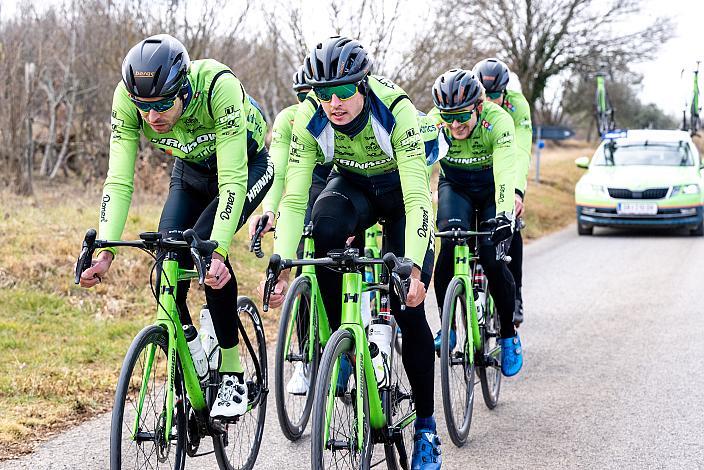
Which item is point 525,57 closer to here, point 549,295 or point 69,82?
point 69,82

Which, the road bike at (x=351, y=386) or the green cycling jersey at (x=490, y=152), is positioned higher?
the green cycling jersey at (x=490, y=152)

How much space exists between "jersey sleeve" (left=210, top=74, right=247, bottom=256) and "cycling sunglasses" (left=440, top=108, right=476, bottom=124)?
1.93 meters

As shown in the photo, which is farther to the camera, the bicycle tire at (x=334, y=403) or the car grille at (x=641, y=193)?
the car grille at (x=641, y=193)

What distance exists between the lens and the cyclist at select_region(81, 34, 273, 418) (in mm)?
3902

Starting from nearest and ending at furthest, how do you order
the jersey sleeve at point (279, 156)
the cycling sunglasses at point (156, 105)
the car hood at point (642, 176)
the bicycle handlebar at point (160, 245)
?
the bicycle handlebar at point (160, 245) < the cycling sunglasses at point (156, 105) < the jersey sleeve at point (279, 156) < the car hood at point (642, 176)

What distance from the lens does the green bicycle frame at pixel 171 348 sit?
12.3ft

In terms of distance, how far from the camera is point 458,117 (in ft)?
19.7

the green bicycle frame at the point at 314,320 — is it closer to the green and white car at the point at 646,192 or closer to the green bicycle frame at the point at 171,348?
the green bicycle frame at the point at 171,348

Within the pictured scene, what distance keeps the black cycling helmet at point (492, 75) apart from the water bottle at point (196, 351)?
3.71 meters

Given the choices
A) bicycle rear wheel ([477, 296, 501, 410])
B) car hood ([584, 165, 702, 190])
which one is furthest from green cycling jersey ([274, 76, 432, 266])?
car hood ([584, 165, 702, 190])

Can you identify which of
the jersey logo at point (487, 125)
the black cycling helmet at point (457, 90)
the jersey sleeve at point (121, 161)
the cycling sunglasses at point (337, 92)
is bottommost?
the jersey sleeve at point (121, 161)

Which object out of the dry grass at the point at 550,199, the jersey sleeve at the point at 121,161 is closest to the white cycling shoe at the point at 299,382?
the jersey sleeve at the point at 121,161

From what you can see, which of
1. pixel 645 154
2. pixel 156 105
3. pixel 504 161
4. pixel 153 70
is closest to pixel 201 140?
pixel 156 105

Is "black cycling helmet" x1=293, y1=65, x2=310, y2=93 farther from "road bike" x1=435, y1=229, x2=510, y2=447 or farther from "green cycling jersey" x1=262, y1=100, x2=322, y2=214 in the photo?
"road bike" x1=435, y1=229, x2=510, y2=447
